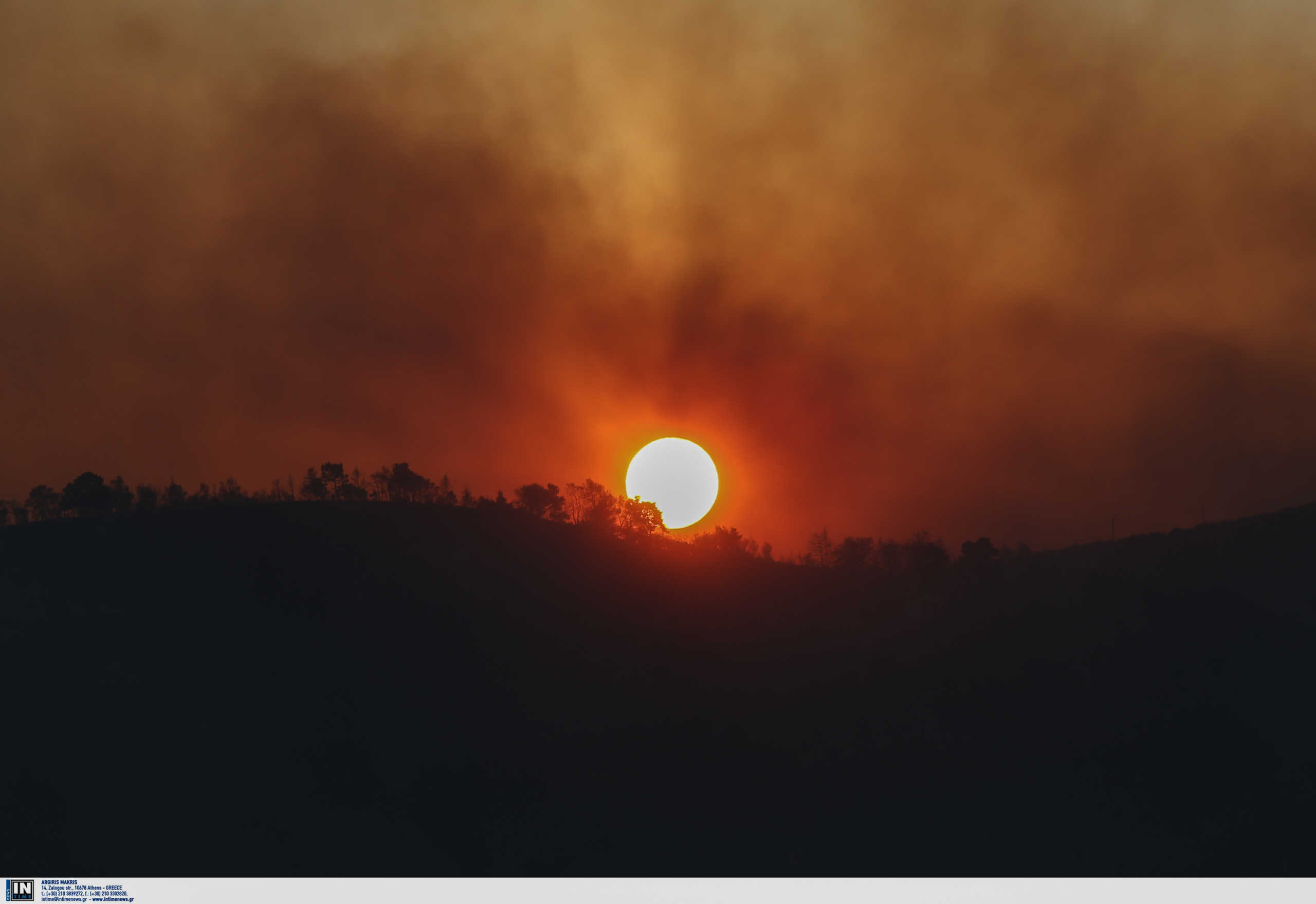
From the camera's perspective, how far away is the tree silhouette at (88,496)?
104m

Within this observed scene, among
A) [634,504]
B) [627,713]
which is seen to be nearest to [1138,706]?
[627,713]

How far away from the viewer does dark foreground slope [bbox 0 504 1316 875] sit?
4853 centimetres

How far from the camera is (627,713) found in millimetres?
59781

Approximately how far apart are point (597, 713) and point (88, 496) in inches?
3254

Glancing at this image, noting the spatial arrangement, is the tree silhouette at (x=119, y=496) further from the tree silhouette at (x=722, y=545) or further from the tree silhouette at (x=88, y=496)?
the tree silhouette at (x=722, y=545)

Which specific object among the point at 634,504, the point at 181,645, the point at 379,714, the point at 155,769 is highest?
the point at 634,504

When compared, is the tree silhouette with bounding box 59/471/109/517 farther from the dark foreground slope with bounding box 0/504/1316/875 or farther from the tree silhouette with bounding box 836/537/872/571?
the tree silhouette with bounding box 836/537/872/571

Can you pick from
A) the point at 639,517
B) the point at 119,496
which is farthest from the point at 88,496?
the point at 639,517

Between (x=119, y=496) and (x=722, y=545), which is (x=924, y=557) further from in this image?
(x=119, y=496)

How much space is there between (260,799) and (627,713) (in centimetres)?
2422

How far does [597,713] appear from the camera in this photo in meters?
59.5

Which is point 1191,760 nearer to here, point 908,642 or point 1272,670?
point 1272,670

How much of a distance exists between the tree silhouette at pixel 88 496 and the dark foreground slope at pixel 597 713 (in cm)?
3812

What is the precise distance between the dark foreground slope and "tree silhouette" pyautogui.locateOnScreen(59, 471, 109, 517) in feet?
125
